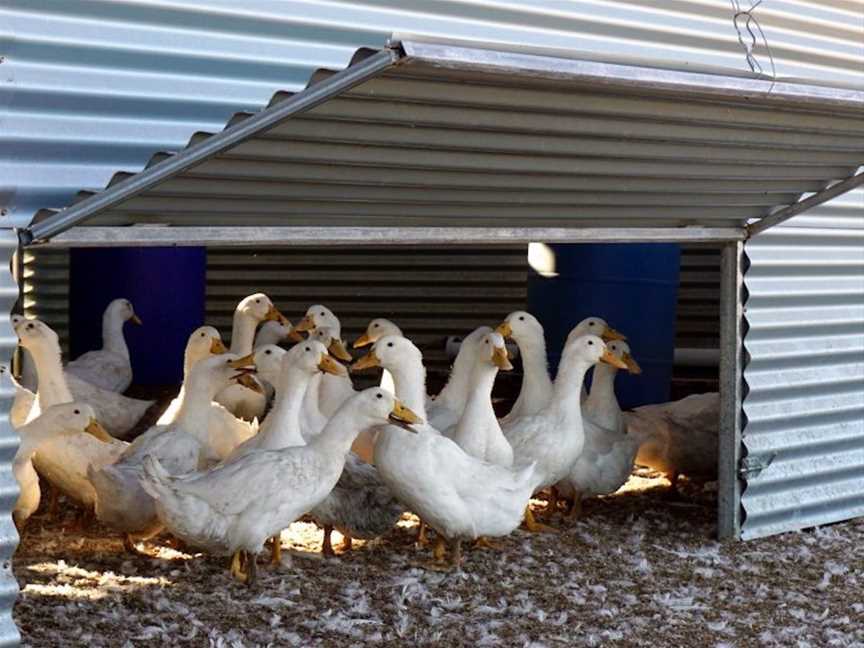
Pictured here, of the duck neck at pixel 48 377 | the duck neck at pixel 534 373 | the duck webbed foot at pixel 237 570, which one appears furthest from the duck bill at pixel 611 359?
the duck neck at pixel 48 377

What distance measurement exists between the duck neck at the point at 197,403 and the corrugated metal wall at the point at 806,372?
2.58 m

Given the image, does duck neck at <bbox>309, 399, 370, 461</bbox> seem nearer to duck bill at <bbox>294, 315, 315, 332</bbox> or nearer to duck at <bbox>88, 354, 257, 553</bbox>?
duck at <bbox>88, 354, 257, 553</bbox>

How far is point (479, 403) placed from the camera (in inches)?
269

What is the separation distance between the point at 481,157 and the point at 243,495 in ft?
5.72

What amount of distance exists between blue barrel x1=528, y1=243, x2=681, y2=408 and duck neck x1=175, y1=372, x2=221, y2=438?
4.11 metres

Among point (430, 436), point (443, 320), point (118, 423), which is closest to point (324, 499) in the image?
point (430, 436)

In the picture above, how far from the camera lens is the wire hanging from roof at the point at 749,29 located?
6340 mm

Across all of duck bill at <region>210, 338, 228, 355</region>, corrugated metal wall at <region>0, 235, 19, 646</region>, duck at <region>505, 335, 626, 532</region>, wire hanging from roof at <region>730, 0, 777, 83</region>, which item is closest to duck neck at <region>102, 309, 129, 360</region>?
duck bill at <region>210, 338, 228, 355</region>

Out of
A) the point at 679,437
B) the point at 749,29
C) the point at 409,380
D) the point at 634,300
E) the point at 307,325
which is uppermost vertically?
the point at 749,29

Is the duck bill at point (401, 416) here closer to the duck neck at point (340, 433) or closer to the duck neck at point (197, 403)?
the duck neck at point (340, 433)

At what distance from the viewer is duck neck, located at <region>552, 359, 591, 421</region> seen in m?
7.12

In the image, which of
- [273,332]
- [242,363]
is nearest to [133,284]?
[273,332]

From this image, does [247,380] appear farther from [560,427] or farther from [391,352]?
[560,427]

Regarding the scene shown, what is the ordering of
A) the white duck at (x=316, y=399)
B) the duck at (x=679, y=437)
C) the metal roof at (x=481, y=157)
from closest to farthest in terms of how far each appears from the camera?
the metal roof at (x=481, y=157) → the white duck at (x=316, y=399) → the duck at (x=679, y=437)
